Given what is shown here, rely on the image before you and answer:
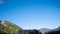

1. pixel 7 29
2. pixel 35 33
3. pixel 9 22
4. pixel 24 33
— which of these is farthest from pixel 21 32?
pixel 35 33

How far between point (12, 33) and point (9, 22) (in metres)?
15.3

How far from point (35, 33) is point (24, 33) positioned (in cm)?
1383

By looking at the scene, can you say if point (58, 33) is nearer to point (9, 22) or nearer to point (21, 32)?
point (21, 32)

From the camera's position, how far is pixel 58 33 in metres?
50.3

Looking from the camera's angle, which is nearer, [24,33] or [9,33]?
[9,33]

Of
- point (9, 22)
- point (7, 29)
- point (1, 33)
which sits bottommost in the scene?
point (1, 33)

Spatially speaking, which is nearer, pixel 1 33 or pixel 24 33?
pixel 1 33

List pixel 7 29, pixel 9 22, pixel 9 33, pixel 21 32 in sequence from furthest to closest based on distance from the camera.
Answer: pixel 9 22 < pixel 21 32 < pixel 7 29 < pixel 9 33

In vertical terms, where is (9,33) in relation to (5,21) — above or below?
below

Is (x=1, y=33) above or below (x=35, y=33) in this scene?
below

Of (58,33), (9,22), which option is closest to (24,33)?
(9,22)

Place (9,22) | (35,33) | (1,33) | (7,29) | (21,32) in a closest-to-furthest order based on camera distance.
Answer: (1,33) < (7,29) < (21,32) < (9,22) < (35,33)

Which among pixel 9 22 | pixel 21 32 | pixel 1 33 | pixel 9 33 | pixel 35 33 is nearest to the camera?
pixel 1 33

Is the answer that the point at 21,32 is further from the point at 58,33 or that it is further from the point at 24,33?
the point at 58,33
